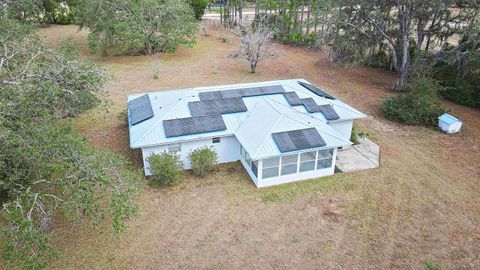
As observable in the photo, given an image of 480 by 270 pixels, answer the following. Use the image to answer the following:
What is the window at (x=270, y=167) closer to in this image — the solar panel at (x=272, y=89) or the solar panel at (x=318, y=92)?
the solar panel at (x=272, y=89)

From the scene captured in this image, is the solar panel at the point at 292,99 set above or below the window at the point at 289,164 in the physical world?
above

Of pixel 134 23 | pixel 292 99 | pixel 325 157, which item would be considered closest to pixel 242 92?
pixel 292 99

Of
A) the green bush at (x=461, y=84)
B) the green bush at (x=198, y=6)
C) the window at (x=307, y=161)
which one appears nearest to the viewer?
the window at (x=307, y=161)

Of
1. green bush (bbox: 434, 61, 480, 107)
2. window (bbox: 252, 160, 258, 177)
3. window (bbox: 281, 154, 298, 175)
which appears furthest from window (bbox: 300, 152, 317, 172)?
green bush (bbox: 434, 61, 480, 107)

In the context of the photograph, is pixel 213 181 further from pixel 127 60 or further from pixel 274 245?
pixel 127 60

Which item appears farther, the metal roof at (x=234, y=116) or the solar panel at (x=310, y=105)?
the solar panel at (x=310, y=105)

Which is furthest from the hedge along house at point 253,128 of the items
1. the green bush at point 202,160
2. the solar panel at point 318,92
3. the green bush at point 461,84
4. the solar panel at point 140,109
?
the green bush at point 461,84

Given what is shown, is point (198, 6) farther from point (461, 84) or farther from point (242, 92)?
point (461, 84)
